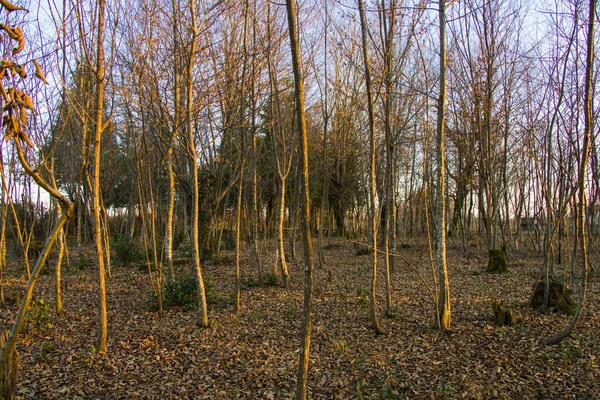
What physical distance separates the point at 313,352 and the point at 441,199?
259 cm

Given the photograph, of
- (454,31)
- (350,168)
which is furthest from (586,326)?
(350,168)

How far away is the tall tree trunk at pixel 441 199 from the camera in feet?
16.2

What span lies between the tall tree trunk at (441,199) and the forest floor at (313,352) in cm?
28

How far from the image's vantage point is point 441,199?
5.09 meters

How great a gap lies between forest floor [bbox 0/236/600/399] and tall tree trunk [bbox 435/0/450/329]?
28 centimetres

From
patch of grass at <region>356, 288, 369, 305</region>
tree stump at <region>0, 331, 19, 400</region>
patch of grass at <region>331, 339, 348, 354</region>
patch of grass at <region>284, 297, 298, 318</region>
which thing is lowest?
patch of grass at <region>331, 339, 348, 354</region>

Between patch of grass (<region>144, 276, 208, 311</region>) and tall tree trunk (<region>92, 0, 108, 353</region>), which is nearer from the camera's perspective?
tall tree trunk (<region>92, 0, 108, 353</region>)

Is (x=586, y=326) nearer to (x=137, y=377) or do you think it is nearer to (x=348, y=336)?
(x=348, y=336)

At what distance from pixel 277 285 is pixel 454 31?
7.53 m

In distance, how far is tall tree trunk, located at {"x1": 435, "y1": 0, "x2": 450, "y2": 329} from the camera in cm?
494

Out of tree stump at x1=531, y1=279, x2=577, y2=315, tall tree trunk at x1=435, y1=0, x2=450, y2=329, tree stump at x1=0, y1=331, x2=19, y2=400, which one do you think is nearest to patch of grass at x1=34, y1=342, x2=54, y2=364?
tree stump at x1=0, y1=331, x2=19, y2=400

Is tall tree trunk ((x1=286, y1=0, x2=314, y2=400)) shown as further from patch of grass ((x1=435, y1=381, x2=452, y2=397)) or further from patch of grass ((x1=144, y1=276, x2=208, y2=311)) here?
patch of grass ((x1=144, y1=276, x2=208, y2=311))

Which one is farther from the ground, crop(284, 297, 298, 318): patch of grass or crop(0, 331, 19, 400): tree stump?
crop(0, 331, 19, 400): tree stump

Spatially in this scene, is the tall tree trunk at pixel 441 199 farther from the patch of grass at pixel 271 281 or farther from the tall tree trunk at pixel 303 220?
the patch of grass at pixel 271 281
